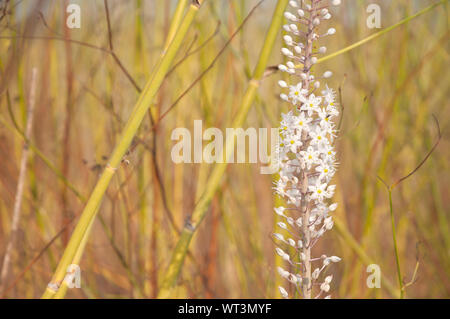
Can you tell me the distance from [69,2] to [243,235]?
0.95 m

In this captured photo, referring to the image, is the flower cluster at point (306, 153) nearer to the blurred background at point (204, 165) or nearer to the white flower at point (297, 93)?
the white flower at point (297, 93)

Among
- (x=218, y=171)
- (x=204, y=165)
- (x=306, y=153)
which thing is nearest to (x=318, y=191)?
(x=306, y=153)

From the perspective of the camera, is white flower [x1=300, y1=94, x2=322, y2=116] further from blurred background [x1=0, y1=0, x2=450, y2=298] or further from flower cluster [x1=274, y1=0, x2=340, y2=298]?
blurred background [x1=0, y1=0, x2=450, y2=298]

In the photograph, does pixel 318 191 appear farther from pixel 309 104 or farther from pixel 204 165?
pixel 204 165

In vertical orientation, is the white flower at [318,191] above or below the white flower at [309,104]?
below

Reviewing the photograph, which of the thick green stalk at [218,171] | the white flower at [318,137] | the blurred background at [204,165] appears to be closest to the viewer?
the white flower at [318,137]

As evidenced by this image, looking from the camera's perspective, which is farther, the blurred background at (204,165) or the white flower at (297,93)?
the blurred background at (204,165)

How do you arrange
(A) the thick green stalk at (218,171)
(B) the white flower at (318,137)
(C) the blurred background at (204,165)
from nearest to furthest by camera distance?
(B) the white flower at (318,137) < (A) the thick green stalk at (218,171) < (C) the blurred background at (204,165)

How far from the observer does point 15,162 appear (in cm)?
142

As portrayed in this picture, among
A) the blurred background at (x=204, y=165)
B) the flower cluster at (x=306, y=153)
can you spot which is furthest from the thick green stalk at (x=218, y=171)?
the blurred background at (x=204, y=165)
